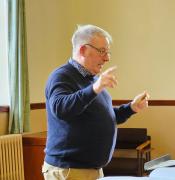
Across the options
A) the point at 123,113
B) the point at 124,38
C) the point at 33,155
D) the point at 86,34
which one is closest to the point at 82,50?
the point at 86,34

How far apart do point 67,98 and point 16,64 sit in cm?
210

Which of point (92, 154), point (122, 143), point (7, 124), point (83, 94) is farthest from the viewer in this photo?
point (122, 143)

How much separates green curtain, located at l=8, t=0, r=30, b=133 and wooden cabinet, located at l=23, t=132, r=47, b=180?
0.21 m

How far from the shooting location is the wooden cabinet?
341cm

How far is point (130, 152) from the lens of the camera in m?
4.16

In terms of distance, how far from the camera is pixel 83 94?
1.56 meters

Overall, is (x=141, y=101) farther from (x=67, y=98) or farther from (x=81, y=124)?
(x=67, y=98)

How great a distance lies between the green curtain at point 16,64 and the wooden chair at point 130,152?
38.5 inches

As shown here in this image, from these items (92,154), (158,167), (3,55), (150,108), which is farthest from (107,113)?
(150,108)

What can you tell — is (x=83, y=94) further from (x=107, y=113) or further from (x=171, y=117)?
(x=171, y=117)

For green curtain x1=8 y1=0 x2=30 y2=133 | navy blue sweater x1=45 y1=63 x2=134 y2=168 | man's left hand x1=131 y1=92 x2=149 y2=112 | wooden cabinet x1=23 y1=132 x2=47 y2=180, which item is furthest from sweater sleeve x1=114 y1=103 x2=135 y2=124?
green curtain x1=8 y1=0 x2=30 y2=133

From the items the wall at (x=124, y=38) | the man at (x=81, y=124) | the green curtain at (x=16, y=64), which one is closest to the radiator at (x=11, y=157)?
the green curtain at (x=16, y=64)

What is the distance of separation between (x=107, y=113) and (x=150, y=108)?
244 centimetres

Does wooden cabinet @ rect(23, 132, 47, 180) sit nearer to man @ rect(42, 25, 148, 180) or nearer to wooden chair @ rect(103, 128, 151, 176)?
wooden chair @ rect(103, 128, 151, 176)
